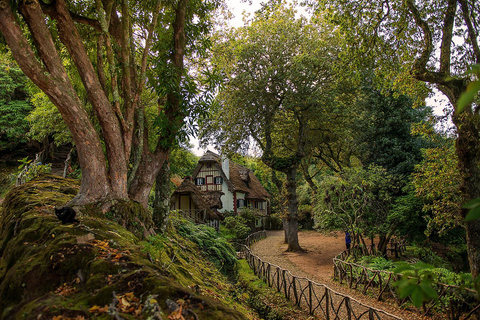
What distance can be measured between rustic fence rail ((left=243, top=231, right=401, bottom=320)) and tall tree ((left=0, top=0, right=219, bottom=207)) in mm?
6013

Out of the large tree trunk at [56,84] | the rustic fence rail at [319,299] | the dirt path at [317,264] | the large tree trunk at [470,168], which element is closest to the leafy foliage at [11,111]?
the dirt path at [317,264]

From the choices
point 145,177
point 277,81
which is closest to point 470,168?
point 145,177

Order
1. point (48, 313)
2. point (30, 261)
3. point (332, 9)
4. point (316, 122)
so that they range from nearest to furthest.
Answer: point (48, 313) → point (30, 261) → point (332, 9) → point (316, 122)

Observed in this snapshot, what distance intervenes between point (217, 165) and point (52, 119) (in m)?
19.9

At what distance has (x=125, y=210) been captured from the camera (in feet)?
17.9

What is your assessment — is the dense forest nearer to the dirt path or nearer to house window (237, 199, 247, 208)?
the dirt path

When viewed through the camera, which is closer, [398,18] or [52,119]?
[398,18]

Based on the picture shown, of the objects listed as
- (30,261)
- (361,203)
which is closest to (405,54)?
(361,203)

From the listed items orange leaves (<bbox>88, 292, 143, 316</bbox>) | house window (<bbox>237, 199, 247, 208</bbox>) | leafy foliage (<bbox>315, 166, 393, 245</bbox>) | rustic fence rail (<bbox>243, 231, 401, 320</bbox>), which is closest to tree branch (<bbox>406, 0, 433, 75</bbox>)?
leafy foliage (<bbox>315, 166, 393, 245</bbox>)

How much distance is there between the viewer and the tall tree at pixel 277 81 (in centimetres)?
1822

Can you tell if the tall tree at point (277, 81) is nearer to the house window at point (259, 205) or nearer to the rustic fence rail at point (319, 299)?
the rustic fence rail at point (319, 299)

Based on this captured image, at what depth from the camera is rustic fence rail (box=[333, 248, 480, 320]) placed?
805cm

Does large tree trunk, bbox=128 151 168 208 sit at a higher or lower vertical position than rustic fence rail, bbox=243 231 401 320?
higher

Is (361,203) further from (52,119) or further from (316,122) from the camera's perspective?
(52,119)
